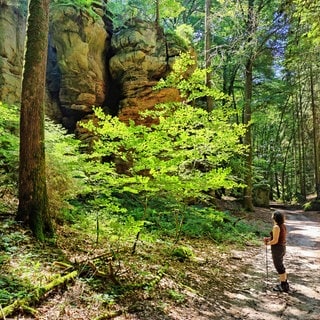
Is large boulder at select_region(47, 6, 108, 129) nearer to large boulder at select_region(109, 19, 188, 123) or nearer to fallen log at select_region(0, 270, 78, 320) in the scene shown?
large boulder at select_region(109, 19, 188, 123)

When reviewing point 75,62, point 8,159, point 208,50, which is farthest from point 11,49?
point 208,50

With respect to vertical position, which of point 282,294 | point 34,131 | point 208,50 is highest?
point 208,50

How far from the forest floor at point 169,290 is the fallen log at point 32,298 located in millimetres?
78

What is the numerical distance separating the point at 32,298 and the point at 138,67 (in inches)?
496

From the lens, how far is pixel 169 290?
557 centimetres

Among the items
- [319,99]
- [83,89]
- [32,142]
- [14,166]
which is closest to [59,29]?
[83,89]

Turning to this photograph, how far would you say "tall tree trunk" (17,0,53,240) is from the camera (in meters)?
6.15

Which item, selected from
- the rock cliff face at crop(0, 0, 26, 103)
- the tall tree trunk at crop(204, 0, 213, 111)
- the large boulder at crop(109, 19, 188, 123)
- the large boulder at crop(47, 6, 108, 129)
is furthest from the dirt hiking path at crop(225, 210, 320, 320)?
the rock cliff face at crop(0, 0, 26, 103)

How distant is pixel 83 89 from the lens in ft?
48.3

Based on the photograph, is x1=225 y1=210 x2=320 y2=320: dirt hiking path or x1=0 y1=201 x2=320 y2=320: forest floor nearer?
x1=0 y1=201 x2=320 y2=320: forest floor

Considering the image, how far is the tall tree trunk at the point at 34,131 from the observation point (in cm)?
615

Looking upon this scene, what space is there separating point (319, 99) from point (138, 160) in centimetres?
2051

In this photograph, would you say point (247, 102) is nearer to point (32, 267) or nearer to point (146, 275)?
point (146, 275)

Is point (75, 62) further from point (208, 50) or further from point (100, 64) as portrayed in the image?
point (208, 50)
